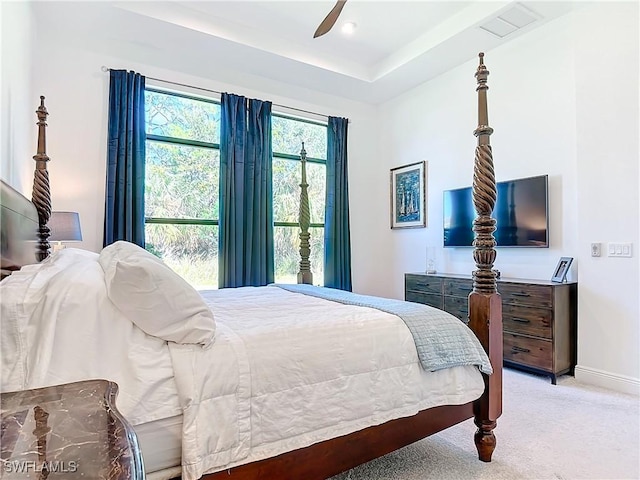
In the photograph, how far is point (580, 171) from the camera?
3.22 meters

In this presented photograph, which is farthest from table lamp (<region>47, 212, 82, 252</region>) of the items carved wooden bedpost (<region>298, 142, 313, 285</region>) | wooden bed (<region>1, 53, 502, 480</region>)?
carved wooden bedpost (<region>298, 142, 313, 285</region>)

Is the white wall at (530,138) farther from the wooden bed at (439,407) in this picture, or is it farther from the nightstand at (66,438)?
the nightstand at (66,438)

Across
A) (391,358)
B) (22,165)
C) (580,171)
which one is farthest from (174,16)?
(580,171)

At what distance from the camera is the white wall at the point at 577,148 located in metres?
2.93

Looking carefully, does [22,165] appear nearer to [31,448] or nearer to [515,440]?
[31,448]

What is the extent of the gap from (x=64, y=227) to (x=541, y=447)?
3.65 m

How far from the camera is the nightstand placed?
550 millimetres

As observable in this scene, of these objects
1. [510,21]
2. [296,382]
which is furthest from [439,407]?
[510,21]

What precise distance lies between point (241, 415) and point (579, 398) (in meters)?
2.70

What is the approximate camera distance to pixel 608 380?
9.78 ft

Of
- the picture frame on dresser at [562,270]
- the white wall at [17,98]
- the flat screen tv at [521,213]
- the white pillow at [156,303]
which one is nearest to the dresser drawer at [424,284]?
the flat screen tv at [521,213]

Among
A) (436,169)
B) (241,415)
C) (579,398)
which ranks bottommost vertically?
(579,398)

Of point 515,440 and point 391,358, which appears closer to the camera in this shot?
point 391,358

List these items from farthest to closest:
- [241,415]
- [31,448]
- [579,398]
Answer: [579,398]
[241,415]
[31,448]
